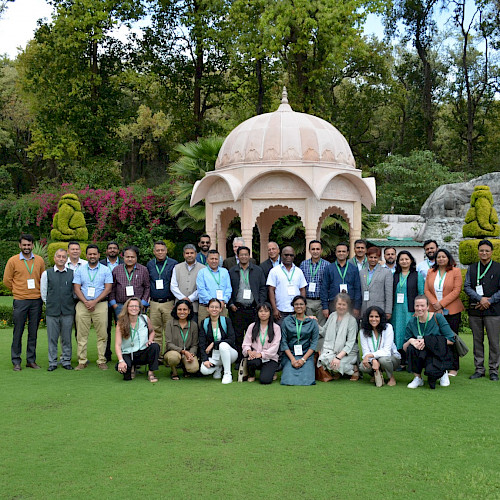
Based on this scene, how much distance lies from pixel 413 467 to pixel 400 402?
1822 millimetres

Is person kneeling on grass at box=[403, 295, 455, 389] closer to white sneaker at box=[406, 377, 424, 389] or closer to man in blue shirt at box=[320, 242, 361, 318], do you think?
white sneaker at box=[406, 377, 424, 389]

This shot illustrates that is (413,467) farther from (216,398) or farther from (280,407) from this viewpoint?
(216,398)

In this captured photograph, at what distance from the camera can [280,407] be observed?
547 centimetres

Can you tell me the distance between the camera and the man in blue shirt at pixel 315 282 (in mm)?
7457

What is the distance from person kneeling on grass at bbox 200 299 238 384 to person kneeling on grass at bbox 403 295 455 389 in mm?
2046

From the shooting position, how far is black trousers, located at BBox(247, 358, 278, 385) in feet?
21.5

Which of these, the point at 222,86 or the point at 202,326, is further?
the point at 222,86

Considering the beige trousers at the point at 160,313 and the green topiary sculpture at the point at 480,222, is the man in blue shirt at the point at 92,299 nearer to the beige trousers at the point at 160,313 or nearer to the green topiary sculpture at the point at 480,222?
the beige trousers at the point at 160,313

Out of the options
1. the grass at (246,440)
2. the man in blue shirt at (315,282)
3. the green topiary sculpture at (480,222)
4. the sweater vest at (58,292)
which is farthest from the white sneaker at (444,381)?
the sweater vest at (58,292)

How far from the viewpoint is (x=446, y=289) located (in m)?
6.99

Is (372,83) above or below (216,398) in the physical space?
above

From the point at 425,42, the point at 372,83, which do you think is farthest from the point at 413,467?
the point at 425,42

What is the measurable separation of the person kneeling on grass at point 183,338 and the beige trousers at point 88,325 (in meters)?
1.12

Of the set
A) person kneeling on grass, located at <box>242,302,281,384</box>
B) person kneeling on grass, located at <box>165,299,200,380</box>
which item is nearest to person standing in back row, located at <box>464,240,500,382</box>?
person kneeling on grass, located at <box>242,302,281,384</box>
